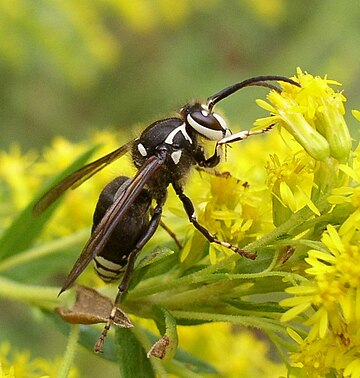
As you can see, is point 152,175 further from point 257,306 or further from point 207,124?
point 257,306

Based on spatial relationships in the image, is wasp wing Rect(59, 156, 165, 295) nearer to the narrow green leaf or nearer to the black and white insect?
the black and white insect

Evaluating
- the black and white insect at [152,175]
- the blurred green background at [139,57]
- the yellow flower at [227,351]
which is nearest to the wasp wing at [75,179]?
the black and white insect at [152,175]

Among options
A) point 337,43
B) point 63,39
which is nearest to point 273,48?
point 337,43

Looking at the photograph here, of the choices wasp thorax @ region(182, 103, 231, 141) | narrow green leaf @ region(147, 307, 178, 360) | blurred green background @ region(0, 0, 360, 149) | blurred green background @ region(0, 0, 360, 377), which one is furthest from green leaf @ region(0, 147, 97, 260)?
blurred green background @ region(0, 0, 360, 149)

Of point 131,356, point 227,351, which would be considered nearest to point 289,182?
point 131,356

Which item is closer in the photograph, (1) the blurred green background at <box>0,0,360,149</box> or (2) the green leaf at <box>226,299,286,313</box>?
(2) the green leaf at <box>226,299,286,313</box>

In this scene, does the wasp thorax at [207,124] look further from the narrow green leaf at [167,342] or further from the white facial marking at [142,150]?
the narrow green leaf at [167,342]
